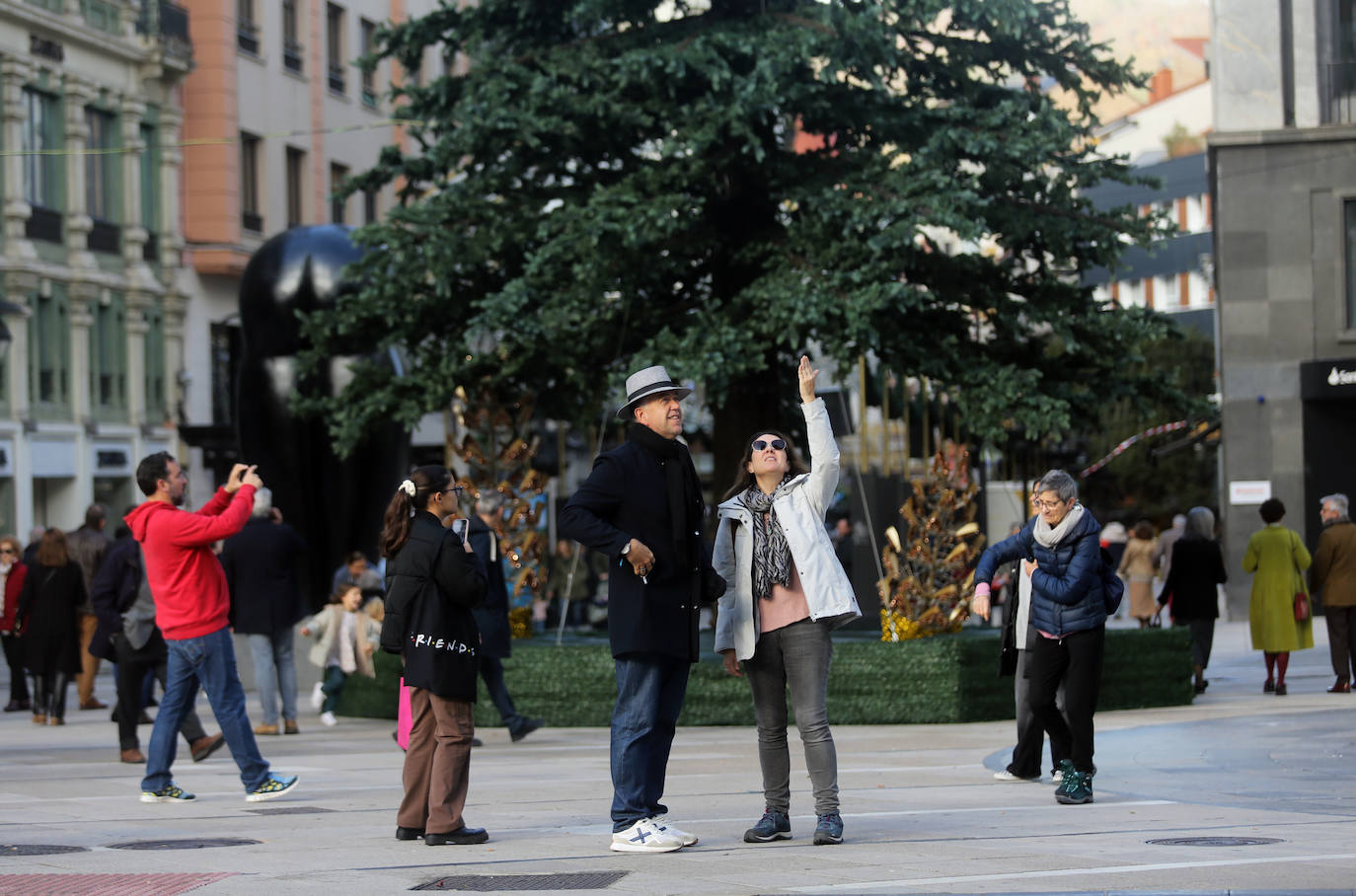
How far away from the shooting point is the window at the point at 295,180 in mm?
46688

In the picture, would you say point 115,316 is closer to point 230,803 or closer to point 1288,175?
point 1288,175

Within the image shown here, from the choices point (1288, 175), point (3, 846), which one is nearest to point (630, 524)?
point (3, 846)

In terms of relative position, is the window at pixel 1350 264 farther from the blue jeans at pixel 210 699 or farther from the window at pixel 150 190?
the blue jeans at pixel 210 699

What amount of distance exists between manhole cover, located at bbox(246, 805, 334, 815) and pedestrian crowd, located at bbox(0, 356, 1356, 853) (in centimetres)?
24

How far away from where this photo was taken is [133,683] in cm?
1367

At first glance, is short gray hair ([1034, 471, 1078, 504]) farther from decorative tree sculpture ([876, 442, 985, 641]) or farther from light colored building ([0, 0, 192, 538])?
light colored building ([0, 0, 192, 538])

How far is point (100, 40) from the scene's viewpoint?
39406mm

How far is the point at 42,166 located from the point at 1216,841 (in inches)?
1288

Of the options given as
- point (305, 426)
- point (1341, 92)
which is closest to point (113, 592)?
point (305, 426)

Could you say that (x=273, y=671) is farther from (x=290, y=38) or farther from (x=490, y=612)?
(x=290, y=38)

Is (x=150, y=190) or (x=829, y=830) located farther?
(x=150, y=190)

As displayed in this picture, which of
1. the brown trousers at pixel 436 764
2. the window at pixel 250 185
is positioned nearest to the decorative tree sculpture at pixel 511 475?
the brown trousers at pixel 436 764

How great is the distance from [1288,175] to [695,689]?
17.6 m

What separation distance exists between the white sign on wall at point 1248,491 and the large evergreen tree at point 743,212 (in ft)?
35.8
